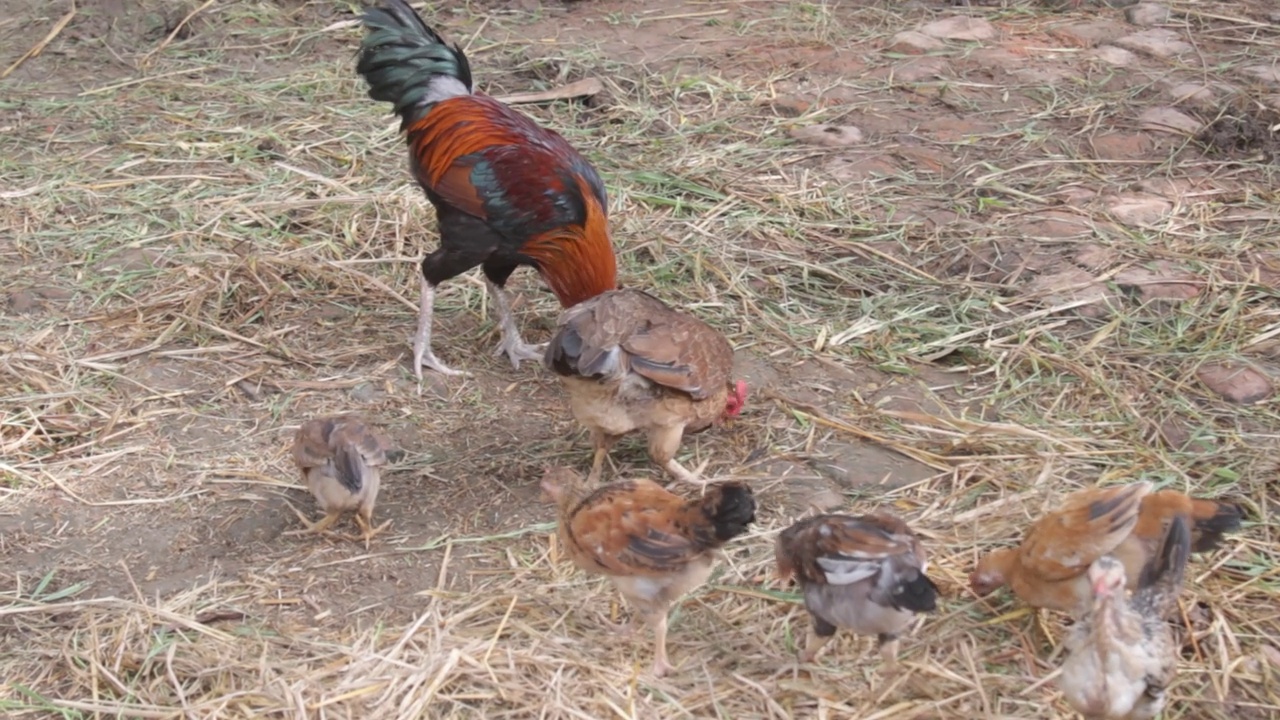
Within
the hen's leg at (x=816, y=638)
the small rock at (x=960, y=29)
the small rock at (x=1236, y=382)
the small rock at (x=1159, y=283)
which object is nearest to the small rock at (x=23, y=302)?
the hen's leg at (x=816, y=638)

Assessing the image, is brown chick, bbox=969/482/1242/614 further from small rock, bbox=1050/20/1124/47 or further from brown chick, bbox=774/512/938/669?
small rock, bbox=1050/20/1124/47

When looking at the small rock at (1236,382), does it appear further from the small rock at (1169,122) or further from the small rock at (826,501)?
the small rock at (1169,122)

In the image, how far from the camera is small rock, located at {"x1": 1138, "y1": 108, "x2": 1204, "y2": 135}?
7402 mm

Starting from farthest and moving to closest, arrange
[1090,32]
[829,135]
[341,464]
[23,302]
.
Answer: [1090,32] < [829,135] < [23,302] < [341,464]

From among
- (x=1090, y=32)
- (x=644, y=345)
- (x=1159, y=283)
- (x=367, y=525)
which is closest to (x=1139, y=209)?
(x=1159, y=283)

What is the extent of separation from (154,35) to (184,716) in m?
6.50

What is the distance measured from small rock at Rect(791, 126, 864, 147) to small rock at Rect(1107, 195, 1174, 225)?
1.53 metres

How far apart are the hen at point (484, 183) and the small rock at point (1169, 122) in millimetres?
3534

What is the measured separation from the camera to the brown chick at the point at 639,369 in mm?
4598

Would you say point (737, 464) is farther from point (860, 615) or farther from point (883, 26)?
point (883, 26)

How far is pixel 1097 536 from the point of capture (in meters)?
3.77

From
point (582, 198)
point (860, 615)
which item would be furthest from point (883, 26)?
point (860, 615)

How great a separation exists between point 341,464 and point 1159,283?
384cm

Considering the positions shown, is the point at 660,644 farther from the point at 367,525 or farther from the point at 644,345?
the point at 367,525
